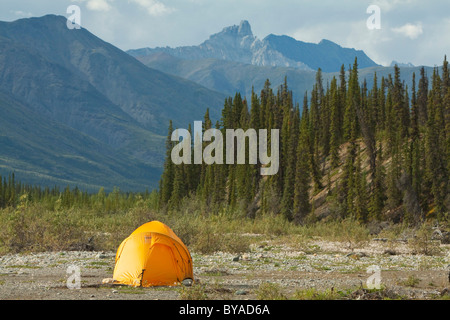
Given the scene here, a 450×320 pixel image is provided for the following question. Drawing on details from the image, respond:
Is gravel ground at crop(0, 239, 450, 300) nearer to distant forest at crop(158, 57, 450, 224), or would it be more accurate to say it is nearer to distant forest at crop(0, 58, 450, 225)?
distant forest at crop(158, 57, 450, 224)

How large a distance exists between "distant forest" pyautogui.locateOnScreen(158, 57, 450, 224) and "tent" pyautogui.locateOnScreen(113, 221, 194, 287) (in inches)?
1041

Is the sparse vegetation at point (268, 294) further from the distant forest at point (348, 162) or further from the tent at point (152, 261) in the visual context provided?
the distant forest at point (348, 162)

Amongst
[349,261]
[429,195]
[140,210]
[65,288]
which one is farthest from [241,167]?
[65,288]

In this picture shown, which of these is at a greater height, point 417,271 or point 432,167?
point 432,167

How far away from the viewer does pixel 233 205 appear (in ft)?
271

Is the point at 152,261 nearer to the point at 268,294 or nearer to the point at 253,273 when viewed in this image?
the point at 253,273

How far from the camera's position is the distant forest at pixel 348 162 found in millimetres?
54438

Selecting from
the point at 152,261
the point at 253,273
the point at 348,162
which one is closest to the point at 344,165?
the point at 348,162

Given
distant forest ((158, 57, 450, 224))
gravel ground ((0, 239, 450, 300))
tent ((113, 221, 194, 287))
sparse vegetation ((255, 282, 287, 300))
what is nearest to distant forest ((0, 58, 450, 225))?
distant forest ((158, 57, 450, 224))

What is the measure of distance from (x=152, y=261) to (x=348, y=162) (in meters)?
45.2

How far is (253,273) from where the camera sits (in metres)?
22.7

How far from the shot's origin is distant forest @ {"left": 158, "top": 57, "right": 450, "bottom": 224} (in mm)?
54438

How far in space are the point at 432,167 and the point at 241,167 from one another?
35.2 m
